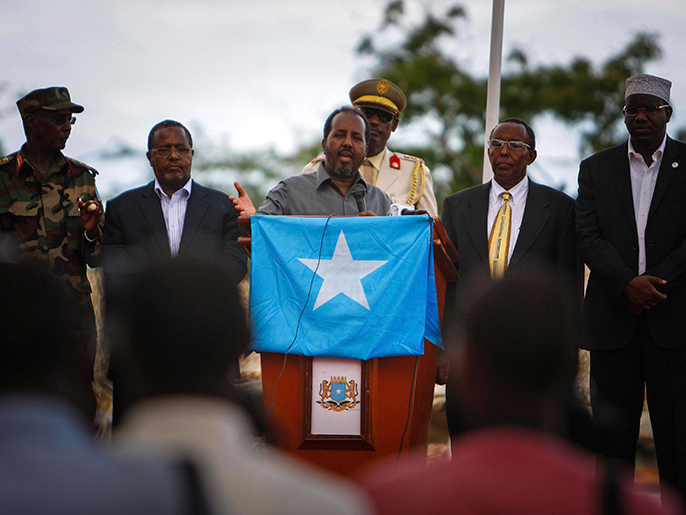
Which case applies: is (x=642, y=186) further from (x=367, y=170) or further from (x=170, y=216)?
(x=170, y=216)

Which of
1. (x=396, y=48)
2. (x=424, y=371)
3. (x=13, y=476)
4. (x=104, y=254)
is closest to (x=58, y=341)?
(x=13, y=476)

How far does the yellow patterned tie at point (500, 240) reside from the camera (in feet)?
13.9

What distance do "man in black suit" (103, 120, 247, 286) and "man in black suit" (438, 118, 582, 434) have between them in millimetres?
1228

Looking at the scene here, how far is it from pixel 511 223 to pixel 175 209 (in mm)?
1946

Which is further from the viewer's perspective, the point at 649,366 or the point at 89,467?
the point at 649,366

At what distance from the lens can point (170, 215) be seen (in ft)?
14.6

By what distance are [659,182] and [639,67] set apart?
13611mm

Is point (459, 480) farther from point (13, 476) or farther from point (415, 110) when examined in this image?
point (415, 110)

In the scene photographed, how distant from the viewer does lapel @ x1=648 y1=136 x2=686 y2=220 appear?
13.1ft

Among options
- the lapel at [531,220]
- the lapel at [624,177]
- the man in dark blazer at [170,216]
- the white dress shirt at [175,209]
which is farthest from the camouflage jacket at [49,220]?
the lapel at [624,177]

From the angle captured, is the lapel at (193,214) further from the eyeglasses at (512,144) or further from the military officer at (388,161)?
the eyeglasses at (512,144)

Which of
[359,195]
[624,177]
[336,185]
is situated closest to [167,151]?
[336,185]

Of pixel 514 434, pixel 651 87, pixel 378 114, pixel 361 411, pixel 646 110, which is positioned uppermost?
pixel 378 114

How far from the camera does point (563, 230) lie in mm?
4305
